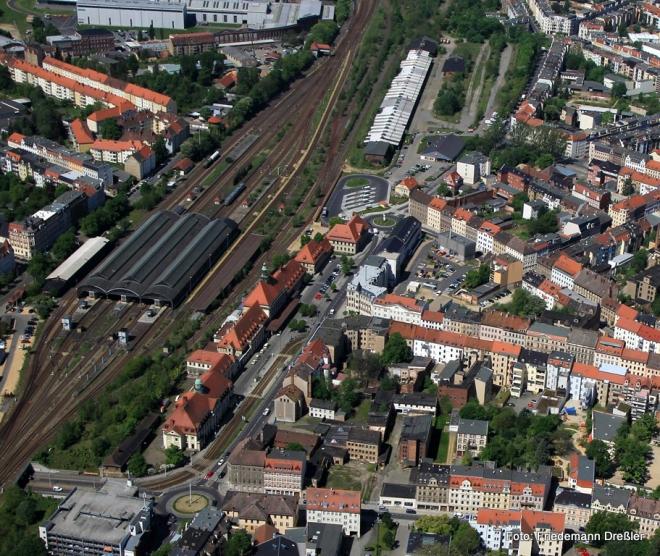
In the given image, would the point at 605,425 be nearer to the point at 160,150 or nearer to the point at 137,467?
the point at 137,467

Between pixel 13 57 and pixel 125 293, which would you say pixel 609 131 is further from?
pixel 13 57

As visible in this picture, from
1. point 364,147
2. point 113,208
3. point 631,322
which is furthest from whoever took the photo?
point 364,147

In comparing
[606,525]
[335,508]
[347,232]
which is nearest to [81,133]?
[347,232]

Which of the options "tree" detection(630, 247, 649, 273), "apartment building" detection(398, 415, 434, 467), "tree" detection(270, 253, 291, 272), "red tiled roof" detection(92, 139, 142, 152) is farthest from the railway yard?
"tree" detection(630, 247, 649, 273)

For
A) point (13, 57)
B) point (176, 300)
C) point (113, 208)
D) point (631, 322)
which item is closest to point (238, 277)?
point (176, 300)

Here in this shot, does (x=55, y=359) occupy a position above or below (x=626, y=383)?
below
